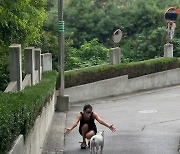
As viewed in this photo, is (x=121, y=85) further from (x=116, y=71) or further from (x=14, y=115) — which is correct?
(x=14, y=115)

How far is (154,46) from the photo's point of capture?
3372 cm

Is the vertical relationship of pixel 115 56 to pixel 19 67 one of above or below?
below

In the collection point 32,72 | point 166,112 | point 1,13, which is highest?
point 1,13

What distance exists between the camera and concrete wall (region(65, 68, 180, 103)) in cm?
2444

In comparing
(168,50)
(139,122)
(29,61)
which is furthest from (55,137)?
(168,50)

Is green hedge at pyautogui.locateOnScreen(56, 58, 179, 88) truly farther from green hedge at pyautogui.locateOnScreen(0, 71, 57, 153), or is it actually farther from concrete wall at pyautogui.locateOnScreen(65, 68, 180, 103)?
green hedge at pyautogui.locateOnScreen(0, 71, 57, 153)

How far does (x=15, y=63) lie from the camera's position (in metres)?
11.6

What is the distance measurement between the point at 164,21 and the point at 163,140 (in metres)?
22.0

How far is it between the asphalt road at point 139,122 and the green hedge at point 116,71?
3.30ft

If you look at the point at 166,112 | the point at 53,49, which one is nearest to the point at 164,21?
the point at 53,49

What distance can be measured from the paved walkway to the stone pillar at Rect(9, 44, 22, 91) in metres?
2.08

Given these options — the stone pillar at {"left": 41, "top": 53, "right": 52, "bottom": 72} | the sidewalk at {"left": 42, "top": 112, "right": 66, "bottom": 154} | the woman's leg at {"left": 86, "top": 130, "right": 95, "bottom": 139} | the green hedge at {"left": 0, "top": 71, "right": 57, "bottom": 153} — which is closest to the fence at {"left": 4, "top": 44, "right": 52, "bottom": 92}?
the green hedge at {"left": 0, "top": 71, "right": 57, "bottom": 153}

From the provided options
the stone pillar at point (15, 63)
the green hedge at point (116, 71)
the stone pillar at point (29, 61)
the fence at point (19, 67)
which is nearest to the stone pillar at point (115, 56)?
the green hedge at point (116, 71)

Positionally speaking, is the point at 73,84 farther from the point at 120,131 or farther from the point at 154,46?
the point at 154,46
